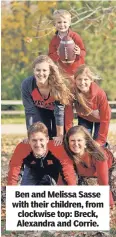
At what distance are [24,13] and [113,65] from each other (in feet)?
3.73

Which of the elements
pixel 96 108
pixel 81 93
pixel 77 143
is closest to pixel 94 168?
pixel 77 143

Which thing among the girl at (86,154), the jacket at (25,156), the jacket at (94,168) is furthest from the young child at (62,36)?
the jacket at (94,168)

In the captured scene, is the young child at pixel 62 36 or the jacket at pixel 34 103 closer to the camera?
the jacket at pixel 34 103

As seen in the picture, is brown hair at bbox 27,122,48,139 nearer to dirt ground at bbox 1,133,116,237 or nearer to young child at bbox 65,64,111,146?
young child at bbox 65,64,111,146

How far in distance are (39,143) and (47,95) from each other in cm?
49

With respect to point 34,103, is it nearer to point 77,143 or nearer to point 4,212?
point 77,143

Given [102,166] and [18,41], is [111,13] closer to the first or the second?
[18,41]

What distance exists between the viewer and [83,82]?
7.38 meters

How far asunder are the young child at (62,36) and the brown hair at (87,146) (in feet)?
2.11

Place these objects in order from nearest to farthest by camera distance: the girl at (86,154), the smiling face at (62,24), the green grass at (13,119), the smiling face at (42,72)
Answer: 1. the smiling face at (42,72)
2. the girl at (86,154)
3. the smiling face at (62,24)
4. the green grass at (13,119)

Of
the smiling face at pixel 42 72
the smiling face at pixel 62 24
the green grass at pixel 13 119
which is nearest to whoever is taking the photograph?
the smiling face at pixel 42 72

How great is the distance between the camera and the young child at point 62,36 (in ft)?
24.7

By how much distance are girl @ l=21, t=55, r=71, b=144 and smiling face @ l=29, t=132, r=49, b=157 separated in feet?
0.34

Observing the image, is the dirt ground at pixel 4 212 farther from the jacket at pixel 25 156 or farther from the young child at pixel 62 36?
the young child at pixel 62 36
